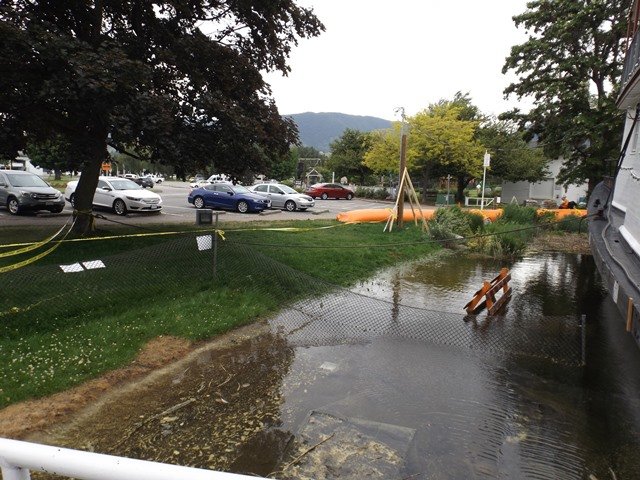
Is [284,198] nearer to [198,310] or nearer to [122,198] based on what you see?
[122,198]

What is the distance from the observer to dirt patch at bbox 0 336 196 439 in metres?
3.91

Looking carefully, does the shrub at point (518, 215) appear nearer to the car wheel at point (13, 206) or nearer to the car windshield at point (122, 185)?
the car windshield at point (122, 185)

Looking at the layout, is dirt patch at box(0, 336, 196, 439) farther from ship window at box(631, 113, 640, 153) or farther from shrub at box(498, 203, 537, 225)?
shrub at box(498, 203, 537, 225)

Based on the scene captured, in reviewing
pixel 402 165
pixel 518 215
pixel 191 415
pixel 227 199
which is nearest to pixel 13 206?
pixel 227 199

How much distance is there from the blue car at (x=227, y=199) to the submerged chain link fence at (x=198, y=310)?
12405 mm

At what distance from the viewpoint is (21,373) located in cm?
459

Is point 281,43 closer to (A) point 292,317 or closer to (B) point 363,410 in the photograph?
(A) point 292,317

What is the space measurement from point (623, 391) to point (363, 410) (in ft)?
9.71

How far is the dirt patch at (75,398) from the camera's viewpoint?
391 centimetres

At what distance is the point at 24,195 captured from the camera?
625 inches

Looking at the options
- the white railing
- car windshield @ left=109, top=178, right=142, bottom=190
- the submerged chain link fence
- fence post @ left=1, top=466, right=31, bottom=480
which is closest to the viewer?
the white railing

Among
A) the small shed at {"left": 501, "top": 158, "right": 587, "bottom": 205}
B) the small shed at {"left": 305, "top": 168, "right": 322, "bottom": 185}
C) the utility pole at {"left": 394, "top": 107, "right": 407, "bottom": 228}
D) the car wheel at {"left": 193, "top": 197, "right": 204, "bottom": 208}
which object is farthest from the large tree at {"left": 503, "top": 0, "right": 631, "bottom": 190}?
the small shed at {"left": 305, "top": 168, "right": 322, "bottom": 185}

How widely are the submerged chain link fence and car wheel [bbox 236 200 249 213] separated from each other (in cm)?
1241

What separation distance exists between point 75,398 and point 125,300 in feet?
8.28
